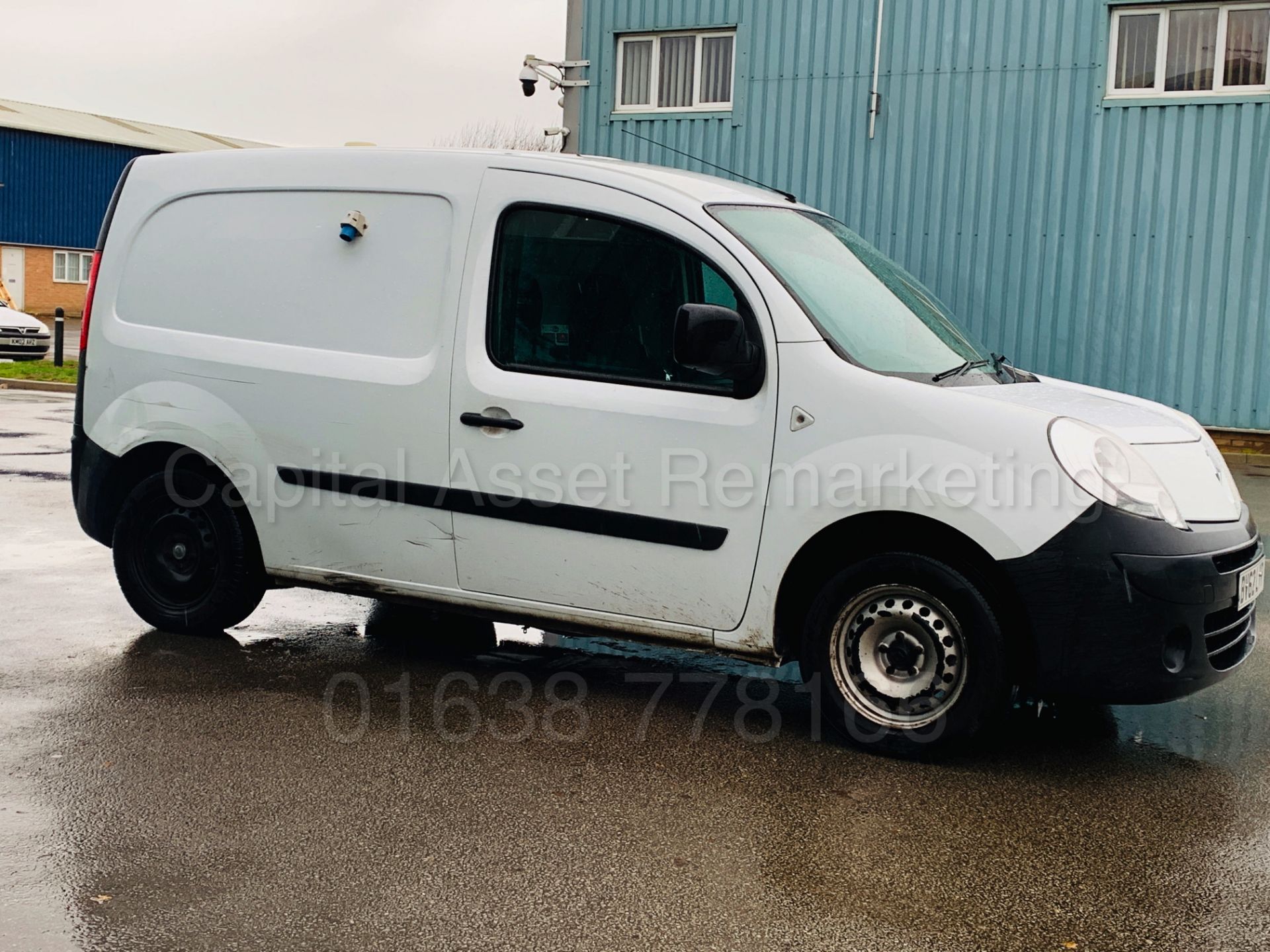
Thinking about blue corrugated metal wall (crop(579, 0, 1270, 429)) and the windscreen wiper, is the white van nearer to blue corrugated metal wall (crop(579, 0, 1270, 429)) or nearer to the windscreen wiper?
the windscreen wiper

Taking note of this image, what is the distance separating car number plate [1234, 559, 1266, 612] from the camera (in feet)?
14.6

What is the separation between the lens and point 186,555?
5.82 metres

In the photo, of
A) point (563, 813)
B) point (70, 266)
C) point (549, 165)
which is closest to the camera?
point (563, 813)

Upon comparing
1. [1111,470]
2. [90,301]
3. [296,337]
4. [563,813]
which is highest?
Result: [90,301]

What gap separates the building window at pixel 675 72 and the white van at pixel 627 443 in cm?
1038

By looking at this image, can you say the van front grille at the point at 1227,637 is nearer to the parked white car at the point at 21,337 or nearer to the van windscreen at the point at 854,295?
the van windscreen at the point at 854,295

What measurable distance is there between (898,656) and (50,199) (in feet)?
163

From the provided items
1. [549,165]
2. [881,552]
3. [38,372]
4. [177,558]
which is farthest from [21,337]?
[881,552]

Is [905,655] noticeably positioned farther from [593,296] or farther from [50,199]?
[50,199]

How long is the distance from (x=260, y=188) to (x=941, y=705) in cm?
334

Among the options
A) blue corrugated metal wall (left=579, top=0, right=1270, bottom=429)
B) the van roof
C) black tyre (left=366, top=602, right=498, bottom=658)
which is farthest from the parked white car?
the van roof

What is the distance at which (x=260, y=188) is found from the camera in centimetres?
561

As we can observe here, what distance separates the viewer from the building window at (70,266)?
4847cm

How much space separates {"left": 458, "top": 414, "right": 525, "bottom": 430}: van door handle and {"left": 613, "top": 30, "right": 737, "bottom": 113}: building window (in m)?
11.2
